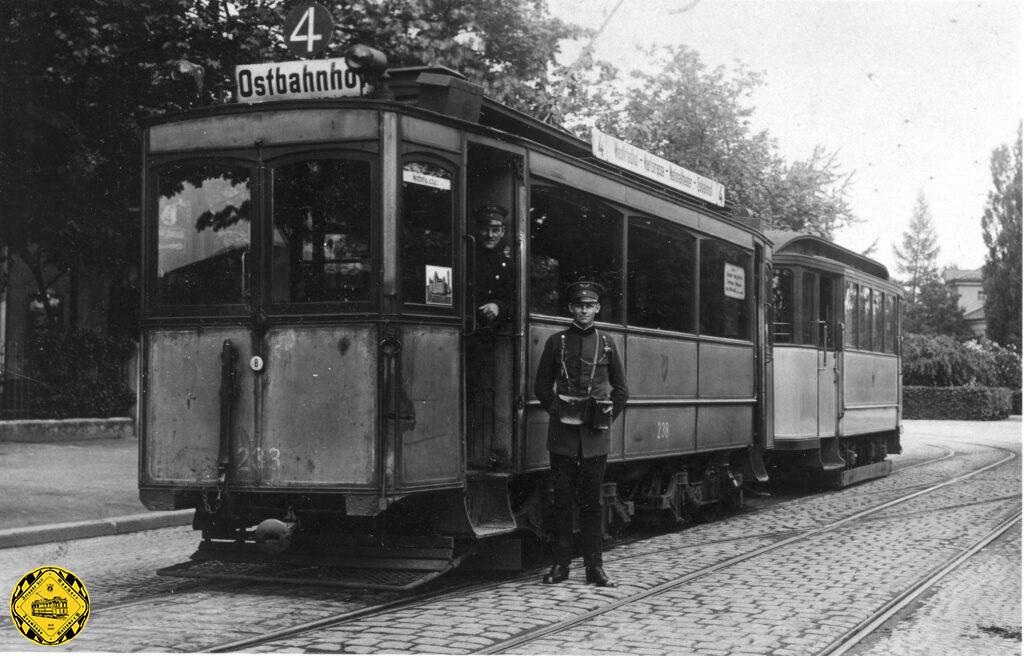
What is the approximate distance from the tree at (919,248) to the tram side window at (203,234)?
90.2 m

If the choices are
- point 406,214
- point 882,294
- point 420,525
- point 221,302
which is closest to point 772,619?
point 420,525

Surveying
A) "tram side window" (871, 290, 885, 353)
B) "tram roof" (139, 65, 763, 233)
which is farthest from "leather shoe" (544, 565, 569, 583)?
"tram side window" (871, 290, 885, 353)

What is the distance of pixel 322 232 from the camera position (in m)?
7.34

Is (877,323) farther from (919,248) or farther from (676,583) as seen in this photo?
(919,248)

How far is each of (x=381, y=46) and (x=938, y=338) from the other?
34872 mm

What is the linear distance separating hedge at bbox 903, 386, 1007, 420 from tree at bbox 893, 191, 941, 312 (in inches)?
1992

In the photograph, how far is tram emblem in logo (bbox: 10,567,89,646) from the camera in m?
5.44

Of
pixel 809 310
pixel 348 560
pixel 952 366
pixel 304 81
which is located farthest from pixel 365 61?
pixel 952 366

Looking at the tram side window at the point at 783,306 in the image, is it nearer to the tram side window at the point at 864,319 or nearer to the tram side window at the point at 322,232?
the tram side window at the point at 864,319

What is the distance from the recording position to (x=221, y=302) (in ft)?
24.5

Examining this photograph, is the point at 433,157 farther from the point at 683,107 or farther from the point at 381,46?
the point at 683,107

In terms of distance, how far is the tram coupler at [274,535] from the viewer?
6926 mm

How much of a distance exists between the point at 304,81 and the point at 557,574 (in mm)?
3666

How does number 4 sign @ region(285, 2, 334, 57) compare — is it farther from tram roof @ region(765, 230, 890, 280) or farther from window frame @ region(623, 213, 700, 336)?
tram roof @ region(765, 230, 890, 280)
